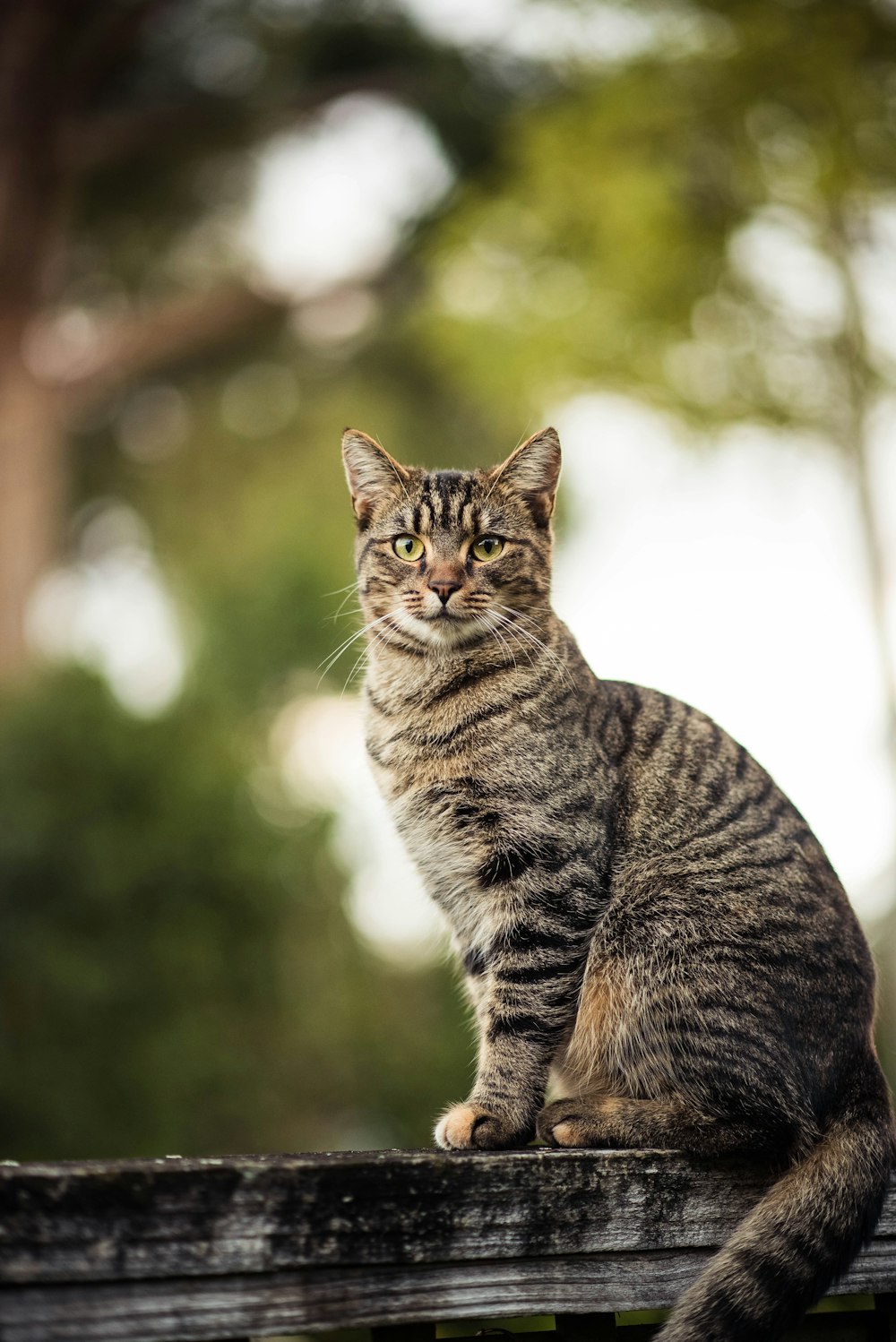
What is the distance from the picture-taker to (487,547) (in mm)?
3332

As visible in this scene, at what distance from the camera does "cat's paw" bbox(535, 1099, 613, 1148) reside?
2559 mm

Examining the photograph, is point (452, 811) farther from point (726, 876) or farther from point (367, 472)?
point (367, 472)

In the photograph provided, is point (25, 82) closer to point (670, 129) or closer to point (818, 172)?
point (670, 129)

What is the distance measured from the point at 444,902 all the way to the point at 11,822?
701 centimetres

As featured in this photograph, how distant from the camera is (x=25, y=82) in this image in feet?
38.4

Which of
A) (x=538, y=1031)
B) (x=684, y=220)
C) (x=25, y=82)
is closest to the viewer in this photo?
(x=538, y=1031)

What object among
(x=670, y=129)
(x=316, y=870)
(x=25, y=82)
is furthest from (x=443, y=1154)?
(x=25, y=82)

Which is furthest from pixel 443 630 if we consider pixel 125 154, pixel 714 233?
pixel 125 154

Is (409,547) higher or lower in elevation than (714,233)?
lower

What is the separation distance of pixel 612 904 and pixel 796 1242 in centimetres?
82

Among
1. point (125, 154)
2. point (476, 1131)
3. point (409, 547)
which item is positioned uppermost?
point (125, 154)

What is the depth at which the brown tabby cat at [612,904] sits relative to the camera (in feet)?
7.87

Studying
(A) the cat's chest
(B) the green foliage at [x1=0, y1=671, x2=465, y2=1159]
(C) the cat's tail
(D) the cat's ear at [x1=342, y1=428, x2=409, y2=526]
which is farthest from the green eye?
(B) the green foliage at [x1=0, y1=671, x2=465, y2=1159]

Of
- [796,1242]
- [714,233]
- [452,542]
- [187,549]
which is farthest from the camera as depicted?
[187,549]
